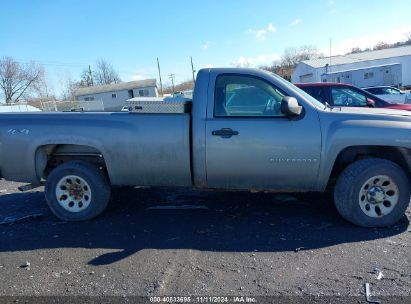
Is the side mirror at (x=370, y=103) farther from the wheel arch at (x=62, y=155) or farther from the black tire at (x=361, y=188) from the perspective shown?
the wheel arch at (x=62, y=155)

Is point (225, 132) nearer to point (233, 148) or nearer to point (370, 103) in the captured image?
point (233, 148)

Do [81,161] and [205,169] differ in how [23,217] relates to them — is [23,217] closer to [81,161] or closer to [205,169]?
[81,161]

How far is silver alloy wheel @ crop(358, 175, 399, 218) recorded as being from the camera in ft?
14.1

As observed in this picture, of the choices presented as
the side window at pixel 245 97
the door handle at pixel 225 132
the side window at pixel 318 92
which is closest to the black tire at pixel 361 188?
the side window at pixel 245 97

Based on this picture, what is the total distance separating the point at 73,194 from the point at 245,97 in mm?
2636

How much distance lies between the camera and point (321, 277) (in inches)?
129

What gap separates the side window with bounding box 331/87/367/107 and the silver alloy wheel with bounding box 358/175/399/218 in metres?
5.43

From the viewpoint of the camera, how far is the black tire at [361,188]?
13.9 ft

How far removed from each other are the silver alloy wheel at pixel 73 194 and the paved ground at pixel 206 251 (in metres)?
0.25

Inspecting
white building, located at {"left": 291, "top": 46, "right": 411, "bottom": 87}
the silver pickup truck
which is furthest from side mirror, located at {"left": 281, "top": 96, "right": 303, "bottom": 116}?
white building, located at {"left": 291, "top": 46, "right": 411, "bottom": 87}

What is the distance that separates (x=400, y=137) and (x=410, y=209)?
133cm

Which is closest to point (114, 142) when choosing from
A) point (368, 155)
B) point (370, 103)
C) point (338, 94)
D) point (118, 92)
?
point (368, 155)

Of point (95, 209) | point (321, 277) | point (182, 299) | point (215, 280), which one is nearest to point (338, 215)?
point (321, 277)

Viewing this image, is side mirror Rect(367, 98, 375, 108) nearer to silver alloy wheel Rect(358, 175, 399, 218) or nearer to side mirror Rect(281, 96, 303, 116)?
silver alloy wheel Rect(358, 175, 399, 218)
